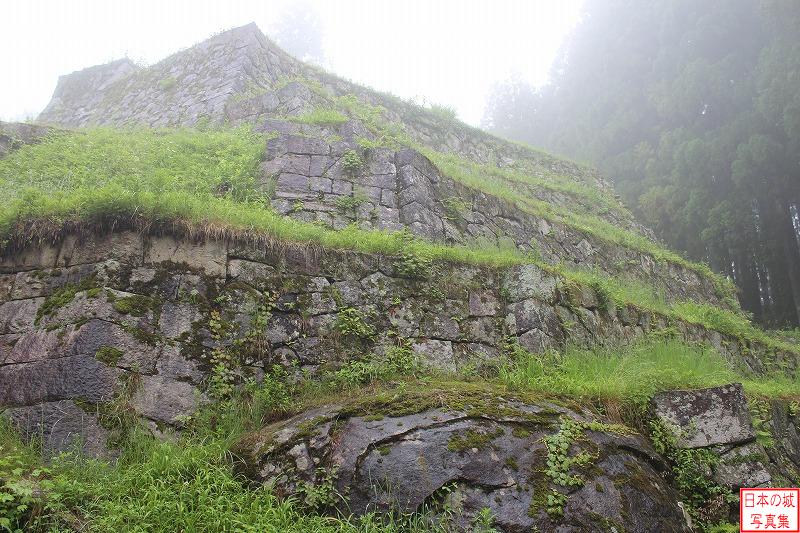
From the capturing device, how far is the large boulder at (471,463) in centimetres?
348

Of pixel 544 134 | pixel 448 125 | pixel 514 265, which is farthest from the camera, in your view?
pixel 544 134

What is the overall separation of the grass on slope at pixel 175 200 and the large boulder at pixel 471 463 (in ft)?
7.08

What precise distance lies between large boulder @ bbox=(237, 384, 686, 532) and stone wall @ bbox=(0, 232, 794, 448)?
0.99 metres

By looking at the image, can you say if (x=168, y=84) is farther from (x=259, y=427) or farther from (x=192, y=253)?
(x=259, y=427)

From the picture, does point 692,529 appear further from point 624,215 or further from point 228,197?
point 624,215

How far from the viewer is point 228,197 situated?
6.73 meters

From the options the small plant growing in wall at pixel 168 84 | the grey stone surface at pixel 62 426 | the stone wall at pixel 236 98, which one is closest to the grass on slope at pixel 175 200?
the stone wall at pixel 236 98

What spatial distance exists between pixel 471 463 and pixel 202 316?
8.70 ft

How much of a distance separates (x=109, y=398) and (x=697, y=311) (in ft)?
29.3

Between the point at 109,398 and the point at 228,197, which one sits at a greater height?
the point at 228,197

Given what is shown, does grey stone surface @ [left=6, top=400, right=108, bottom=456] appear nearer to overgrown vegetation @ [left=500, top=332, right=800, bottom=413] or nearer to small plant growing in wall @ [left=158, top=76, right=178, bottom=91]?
overgrown vegetation @ [left=500, top=332, right=800, bottom=413]

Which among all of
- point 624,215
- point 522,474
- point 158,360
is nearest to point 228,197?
point 158,360

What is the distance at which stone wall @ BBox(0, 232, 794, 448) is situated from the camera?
14.1 feet

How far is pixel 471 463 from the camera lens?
11.9 feet
